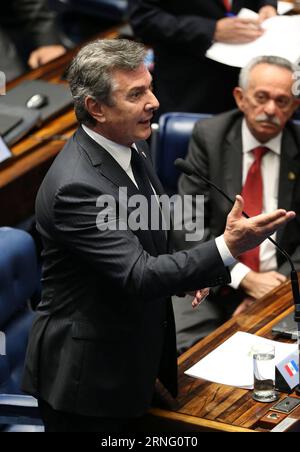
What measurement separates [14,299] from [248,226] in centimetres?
78

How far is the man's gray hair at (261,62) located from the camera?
2951mm

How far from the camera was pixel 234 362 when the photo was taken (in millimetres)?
2307

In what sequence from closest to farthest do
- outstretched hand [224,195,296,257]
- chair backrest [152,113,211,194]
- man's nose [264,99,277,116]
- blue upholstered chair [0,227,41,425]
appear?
outstretched hand [224,195,296,257] < blue upholstered chair [0,227,41,425] < man's nose [264,99,277,116] < chair backrest [152,113,211,194]

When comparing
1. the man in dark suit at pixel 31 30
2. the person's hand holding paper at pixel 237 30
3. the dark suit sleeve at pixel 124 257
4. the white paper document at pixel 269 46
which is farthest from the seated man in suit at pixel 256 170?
the man in dark suit at pixel 31 30

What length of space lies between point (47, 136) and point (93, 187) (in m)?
1.43

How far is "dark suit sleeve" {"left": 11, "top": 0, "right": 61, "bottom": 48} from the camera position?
4176 mm

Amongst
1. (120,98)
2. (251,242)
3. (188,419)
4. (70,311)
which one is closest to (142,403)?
(188,419)

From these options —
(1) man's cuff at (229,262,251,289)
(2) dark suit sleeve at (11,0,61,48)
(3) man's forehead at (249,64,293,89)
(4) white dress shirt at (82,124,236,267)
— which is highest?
(4) white dress shirt at (82,124,236,267)

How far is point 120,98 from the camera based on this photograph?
2018 mm

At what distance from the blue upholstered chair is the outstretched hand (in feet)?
2.26

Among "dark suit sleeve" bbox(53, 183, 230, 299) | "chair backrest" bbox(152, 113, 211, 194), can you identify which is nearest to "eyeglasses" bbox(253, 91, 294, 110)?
"chair backrest" bbox(152, 113, 211, 194)

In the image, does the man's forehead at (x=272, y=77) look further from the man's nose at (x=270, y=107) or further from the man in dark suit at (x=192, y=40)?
the man in dark suit at (x=192, y=40)

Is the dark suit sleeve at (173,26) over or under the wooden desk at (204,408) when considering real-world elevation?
over

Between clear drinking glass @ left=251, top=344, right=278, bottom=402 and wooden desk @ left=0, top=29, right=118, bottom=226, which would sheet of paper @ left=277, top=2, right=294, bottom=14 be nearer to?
wooden desk @ left=0, top=29, right=118, bottom=226
